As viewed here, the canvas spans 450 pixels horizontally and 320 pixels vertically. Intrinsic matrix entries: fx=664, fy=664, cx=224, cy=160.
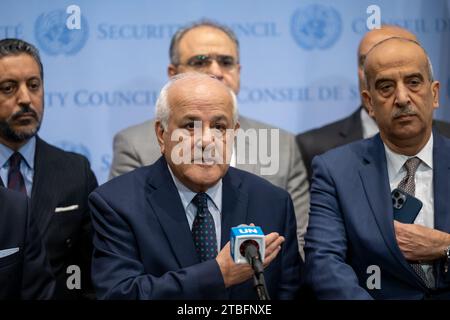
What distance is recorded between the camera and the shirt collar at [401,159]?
109 inches

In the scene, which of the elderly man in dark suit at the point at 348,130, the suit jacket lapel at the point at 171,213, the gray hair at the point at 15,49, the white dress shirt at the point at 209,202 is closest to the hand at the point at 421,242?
the white dress shirt at the point at 209,202

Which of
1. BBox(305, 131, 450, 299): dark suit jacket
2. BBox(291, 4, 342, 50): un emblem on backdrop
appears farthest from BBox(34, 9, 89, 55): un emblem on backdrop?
BBox(305, 131, 450, 299): dark suit jacket

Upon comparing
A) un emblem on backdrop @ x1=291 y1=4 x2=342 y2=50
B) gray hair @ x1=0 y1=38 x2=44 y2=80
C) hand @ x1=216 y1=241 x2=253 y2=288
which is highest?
un emblem on backdrop @ x1=291 y1=4 x2=342 y2=50

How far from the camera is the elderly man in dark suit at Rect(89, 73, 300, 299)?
233cm

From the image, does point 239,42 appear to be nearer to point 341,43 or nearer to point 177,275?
point 341,43

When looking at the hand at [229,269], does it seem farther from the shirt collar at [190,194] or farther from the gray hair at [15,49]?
the gray hair at [15,49]

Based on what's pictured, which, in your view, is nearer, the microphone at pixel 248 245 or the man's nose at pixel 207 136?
the microphone at pixel 248 245

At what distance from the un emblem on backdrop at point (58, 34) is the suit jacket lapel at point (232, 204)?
1.58 metres

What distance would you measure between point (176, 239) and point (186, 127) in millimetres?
432

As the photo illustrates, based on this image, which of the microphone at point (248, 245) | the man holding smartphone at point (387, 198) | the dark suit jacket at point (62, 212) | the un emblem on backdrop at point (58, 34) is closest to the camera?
the microphone at point (248, 245)

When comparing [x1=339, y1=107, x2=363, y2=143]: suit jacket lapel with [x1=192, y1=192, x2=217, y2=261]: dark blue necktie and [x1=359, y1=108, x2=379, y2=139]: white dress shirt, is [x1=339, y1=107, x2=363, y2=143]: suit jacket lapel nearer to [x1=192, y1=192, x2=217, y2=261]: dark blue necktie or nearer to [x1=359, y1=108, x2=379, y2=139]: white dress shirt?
[x1=359, y1=108, x2=379, y2=139]: white dress shirt

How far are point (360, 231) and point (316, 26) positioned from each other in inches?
70.9

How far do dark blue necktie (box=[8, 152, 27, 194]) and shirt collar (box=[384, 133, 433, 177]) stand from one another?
64.3 inches

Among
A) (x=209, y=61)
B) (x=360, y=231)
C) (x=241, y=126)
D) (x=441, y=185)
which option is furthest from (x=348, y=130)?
(x=360, y=231)
